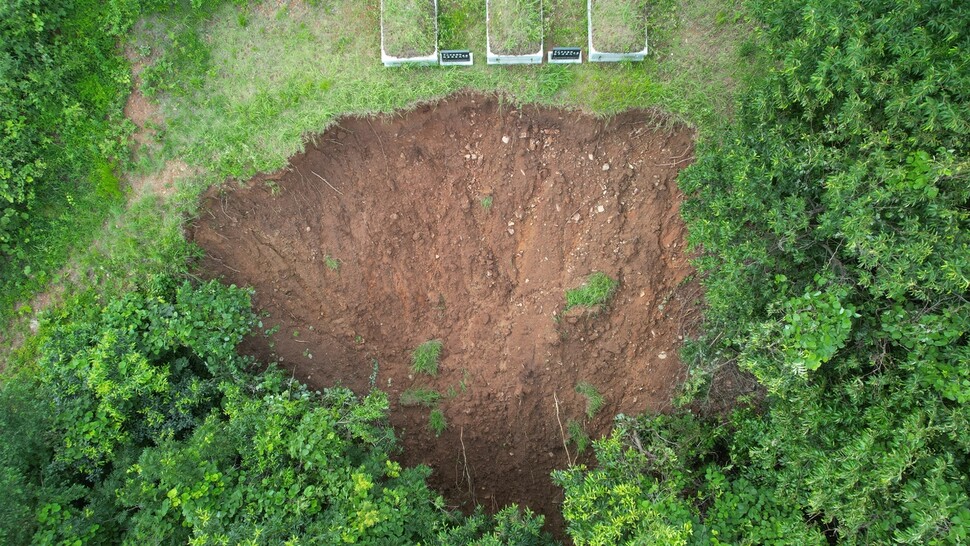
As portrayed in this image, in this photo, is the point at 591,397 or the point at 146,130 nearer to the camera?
the point at 146,130

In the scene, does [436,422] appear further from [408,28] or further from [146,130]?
[146,130]

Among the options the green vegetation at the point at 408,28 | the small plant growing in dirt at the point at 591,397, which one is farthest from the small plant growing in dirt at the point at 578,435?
the green vegetation at the point at 408,28

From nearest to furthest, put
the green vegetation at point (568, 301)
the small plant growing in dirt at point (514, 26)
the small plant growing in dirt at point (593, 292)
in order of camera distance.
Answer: the green vegetation at point (568, 301), the small plant growing in dirt at point (514, 26), the small plant growing in dirt at point (593, 292)

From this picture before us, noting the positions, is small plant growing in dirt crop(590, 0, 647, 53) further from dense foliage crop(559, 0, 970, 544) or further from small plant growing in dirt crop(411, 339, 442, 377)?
small plant growing in dirt crop(411, 339, 442, 377)

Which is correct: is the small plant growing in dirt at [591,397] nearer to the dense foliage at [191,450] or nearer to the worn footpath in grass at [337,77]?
the dense foliage at [191,450]

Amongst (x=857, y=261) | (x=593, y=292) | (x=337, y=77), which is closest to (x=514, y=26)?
(x=337, y=77)

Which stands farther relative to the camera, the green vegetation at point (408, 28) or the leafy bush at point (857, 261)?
the green vegetation at point (408, 28)
